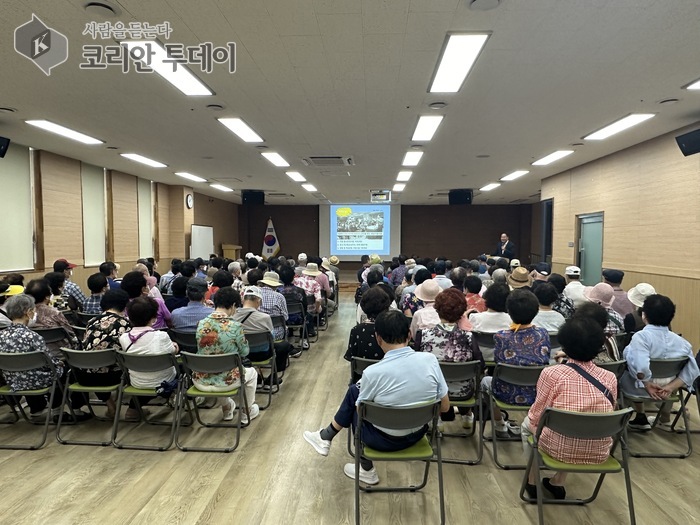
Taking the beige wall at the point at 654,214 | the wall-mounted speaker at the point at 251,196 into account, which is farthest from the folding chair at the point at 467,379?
the wall-mounted speaker at the point at 251,196

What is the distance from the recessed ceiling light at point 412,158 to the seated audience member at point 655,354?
198 inches

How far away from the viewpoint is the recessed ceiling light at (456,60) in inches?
128

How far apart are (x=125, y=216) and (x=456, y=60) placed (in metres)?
9.26

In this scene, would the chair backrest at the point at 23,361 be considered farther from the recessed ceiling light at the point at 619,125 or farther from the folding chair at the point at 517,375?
the recessed ceiling light at the point at 619,125

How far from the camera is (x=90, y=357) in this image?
3.11 meters

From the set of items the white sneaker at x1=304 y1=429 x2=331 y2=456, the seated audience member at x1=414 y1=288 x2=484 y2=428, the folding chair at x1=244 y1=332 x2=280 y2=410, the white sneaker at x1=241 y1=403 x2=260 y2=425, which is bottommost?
the white sneaker at x1=241 y1=403 x2=260 y2=425

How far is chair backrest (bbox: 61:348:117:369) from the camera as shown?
3100mm

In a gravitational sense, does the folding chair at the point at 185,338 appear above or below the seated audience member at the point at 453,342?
below

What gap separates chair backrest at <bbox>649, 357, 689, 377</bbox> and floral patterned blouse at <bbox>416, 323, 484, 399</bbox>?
1245 millimetres

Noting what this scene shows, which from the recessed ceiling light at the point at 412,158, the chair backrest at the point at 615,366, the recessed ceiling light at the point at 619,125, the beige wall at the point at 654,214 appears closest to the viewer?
the chair backrest at the point at 615,366

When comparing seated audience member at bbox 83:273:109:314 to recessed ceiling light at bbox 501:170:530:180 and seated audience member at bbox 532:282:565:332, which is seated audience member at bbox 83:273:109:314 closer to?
seated audience member at bbox 532:282:565:332

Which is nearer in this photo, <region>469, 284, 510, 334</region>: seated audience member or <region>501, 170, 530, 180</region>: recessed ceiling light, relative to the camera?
<region>469, 284, 510, 334</region>: seated audience member

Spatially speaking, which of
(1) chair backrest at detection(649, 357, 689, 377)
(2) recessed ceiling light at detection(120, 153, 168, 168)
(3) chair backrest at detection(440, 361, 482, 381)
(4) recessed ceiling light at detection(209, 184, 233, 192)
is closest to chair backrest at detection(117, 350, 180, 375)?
(3) chair backrest at detection(440, 361, 482, 381)

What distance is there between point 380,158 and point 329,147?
1.30 metres
